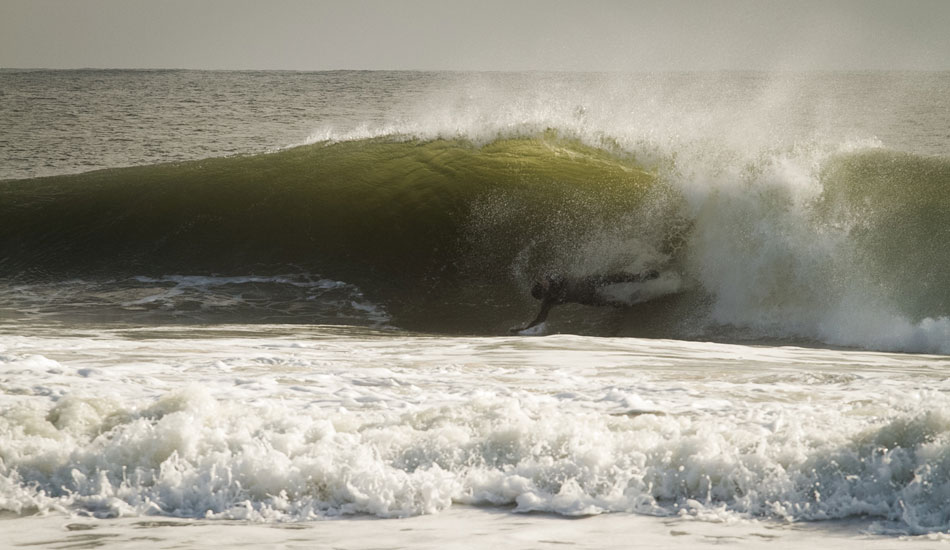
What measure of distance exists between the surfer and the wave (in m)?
0.16

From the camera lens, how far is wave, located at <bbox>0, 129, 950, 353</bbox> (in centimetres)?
1045

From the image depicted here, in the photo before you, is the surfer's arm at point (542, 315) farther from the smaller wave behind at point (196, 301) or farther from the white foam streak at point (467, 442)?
the white foam streak at point (467, 442)

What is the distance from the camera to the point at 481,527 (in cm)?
406

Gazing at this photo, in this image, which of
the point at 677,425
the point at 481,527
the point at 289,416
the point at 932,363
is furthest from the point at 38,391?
the point at 932,363

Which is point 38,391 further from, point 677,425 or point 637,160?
point 637,160

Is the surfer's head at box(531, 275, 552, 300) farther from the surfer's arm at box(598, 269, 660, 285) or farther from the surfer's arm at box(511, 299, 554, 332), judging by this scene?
the surfer's arm at box(598, 269, 660, 285)

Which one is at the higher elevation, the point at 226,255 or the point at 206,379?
the point at 226,255

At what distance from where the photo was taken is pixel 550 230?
12773mm

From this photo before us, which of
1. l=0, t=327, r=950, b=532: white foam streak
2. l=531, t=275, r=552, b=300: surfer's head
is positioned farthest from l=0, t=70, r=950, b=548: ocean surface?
l=531, t=275, r=552, b=300: surfer's head

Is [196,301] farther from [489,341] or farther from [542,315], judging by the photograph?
[489,341]

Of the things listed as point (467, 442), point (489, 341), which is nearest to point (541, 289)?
point (489, 341)

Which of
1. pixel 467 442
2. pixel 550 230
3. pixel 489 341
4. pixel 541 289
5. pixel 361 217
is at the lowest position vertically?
pixel 467 442

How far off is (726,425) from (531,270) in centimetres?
710

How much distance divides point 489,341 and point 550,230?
164 inches
